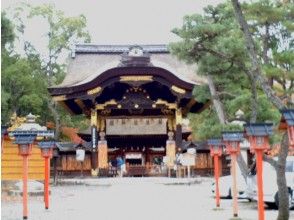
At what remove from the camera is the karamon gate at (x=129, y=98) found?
31109mm

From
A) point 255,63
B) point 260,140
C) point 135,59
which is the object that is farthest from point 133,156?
point 260,140

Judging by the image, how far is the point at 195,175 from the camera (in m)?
31.5

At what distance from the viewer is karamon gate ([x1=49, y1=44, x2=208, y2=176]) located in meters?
31.1

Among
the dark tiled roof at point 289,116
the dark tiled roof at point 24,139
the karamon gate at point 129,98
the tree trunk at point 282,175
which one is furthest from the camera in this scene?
the karamon gate at point 129,98

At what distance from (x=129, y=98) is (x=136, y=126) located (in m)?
2.93

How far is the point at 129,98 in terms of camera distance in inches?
1339

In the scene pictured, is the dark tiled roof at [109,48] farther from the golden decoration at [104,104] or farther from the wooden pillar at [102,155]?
the wooden pillar at [102,155]

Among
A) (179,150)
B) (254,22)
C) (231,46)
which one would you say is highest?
(254,22)

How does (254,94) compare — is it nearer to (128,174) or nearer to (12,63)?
(128,174)

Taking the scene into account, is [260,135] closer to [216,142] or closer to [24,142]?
[24,142]

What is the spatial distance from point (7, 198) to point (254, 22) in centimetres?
965

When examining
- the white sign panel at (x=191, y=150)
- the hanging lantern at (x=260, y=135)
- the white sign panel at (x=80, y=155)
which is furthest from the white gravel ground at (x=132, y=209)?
the white sign panel at (x=80, y=155)

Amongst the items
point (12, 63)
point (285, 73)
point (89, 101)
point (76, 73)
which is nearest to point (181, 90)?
point (89, 101)

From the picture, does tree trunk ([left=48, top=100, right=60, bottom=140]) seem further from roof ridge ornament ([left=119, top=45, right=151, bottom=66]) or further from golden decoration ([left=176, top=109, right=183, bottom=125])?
golden decoration ([left=176, top=109, right=183, bottom=125])
